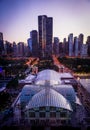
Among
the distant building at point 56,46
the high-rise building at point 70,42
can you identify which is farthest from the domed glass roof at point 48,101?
the distant building at point 56,46

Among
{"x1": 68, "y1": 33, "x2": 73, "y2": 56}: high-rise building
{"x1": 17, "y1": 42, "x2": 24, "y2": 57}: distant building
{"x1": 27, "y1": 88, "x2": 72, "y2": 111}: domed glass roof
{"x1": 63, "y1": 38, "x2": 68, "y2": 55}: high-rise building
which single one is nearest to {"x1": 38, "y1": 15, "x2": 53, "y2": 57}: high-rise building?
{"x1": 63, "y1": 38, "x2": 68, "y2": 55}: high-rise building

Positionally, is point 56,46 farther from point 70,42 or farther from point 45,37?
point 70,42

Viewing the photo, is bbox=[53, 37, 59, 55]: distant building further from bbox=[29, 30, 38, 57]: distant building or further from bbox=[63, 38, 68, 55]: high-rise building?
bbox=[29, 30, 38, 57]: distant building

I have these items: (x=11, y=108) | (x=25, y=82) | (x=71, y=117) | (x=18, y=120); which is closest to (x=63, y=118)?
(x=71, y=117)

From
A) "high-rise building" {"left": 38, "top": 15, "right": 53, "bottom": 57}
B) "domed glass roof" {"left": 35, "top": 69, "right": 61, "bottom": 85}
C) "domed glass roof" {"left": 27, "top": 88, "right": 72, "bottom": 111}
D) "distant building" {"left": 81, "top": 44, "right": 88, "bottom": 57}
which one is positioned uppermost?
"high-rise building" {"left": 38, "top": 15, "right": 53, "bottom": 57}

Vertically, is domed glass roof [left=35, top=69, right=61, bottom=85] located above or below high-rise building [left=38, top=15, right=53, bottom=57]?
below

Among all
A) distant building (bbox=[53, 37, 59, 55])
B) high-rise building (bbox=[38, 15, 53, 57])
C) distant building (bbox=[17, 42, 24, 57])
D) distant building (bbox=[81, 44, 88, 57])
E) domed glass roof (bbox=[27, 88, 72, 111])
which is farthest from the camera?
distant building (bbox=[53, 37, 59, 55])

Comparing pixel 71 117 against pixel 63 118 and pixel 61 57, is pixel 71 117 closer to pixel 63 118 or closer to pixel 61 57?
pixel 63 118

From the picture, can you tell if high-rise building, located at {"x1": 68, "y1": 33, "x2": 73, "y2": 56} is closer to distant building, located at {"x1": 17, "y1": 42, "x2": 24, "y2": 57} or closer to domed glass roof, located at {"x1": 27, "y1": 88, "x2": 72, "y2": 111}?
distant building, located at {"x1": 17, "y1": 42, "x2": 24, "y2": 57}

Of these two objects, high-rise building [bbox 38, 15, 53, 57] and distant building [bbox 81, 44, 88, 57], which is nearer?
distant building [bbox 81, 44, 88, 57]

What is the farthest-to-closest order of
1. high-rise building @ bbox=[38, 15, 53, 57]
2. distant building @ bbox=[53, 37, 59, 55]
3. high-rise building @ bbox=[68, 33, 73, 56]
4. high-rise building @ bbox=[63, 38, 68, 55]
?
distant building @ bbox=[53, 37, 59, 55] < high-rise building @ bbox=[38, 15, 53, 57] < high-rise building @ bbox=[63, 38, 68, 55] < high-rise building @ bbox=[68, 33, 73, 56]

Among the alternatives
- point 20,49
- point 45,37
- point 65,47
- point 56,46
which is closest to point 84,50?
point 65,47

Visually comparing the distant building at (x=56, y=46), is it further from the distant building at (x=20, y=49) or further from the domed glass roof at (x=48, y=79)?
the domed glass roof at (x=48, y=79)
